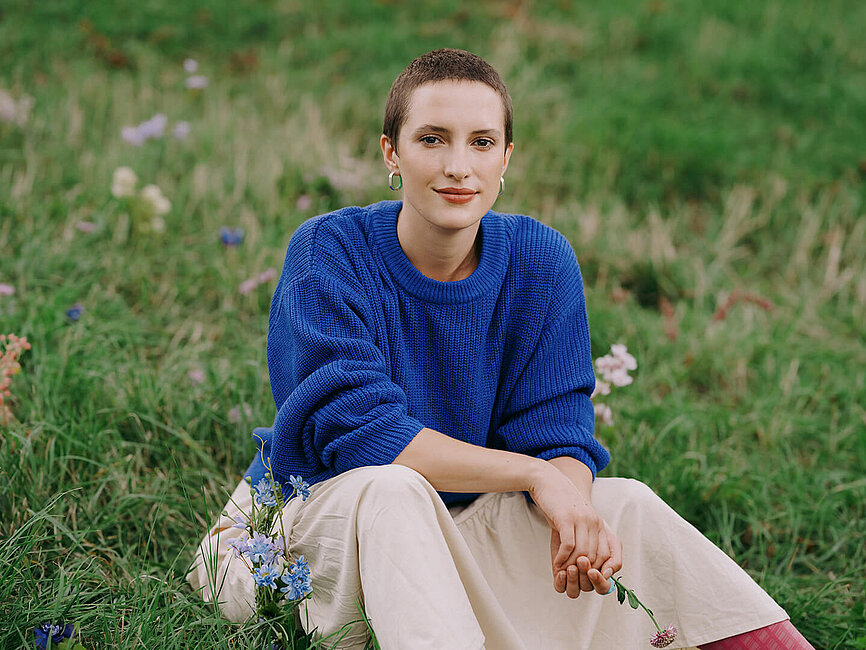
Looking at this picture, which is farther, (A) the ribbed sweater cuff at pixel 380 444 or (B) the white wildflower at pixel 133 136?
(B) the white wildflower at pixel 133 136

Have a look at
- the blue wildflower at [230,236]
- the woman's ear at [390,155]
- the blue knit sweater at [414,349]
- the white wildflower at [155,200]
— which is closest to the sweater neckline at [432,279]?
the blue knit sweater at [414,349]

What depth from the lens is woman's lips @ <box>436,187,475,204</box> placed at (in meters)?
2.05

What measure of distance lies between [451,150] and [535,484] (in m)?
0.75

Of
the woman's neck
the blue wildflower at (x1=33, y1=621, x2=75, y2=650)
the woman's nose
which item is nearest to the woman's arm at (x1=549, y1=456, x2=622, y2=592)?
the woman's neck

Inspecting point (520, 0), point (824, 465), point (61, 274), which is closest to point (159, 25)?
point (520, 0)

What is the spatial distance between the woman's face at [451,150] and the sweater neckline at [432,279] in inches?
4.9

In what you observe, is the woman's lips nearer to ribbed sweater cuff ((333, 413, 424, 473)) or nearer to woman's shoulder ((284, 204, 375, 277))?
woman's shoulder ((284, 204, 375, 277))

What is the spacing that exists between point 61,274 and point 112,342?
1.86 ft

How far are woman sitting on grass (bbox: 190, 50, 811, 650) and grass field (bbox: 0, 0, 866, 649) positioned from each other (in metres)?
0.38

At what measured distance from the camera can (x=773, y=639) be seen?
1.99 metres

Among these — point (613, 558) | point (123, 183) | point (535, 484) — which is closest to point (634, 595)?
point (613, 558)

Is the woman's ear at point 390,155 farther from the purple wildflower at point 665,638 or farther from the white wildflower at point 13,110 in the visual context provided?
the white wildflower at point 13,110

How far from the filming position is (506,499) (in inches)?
84.9

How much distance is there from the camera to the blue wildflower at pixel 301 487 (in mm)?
1876
